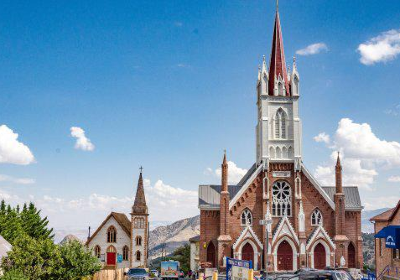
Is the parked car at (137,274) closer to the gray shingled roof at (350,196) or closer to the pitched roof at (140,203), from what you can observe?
the pitched roof at (140,203)

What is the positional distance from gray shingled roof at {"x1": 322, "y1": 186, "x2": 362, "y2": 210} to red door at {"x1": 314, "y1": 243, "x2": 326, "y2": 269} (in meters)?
5.73

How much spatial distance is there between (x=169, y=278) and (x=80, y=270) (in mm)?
15651

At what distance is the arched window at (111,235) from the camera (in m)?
68.2

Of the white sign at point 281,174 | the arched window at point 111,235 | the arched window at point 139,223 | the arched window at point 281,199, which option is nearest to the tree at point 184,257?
the arched window at point 139,223

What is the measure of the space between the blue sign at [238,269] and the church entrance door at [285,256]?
34.8 meters

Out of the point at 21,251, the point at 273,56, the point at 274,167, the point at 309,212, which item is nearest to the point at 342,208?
the point at 309,212

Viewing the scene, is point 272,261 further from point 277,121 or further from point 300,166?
point 277,121

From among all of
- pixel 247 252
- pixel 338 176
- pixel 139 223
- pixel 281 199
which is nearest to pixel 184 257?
pixel 139 223

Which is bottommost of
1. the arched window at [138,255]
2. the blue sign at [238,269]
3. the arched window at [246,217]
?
the arched window at [138,255]

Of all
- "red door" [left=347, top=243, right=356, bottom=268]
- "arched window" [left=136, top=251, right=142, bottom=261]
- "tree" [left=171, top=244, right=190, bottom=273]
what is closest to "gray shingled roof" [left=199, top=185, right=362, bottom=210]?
"red door" [left=347, top=243, right=356, bottom=268]

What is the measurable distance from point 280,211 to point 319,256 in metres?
6.46

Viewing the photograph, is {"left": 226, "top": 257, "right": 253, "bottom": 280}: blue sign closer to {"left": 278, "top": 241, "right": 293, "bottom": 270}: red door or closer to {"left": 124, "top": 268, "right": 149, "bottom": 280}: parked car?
{"left": 124, "top": 268, "right": 149, "bottom": 280}: parked car

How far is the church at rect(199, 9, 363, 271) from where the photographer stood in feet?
180

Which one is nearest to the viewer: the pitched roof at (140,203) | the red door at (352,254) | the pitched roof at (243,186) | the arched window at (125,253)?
the red door at (352,254)
